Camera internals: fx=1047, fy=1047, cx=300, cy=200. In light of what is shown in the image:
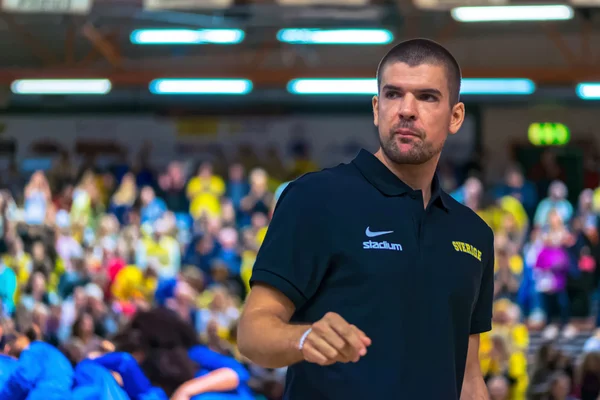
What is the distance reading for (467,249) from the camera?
7.58ft

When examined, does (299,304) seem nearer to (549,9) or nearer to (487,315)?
(487,315)

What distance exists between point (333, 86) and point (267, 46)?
6.88 feet

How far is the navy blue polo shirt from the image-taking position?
6.75ft

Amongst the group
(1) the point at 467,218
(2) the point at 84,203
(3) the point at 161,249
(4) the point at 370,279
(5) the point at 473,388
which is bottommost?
(5) the point at 473,388

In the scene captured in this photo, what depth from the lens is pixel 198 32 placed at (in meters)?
17.0

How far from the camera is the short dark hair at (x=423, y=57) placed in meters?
2.19

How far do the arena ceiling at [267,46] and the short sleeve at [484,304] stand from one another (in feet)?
43.9

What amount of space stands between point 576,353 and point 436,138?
10857mm

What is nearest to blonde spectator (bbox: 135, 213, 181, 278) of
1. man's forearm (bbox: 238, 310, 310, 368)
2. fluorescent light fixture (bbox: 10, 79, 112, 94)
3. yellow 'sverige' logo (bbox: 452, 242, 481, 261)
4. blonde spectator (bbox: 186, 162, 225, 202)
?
blonde spectator (bbox: 186, 162, 225, 202)

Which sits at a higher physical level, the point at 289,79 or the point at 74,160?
the point at 289,79

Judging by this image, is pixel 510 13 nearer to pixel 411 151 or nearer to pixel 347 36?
pixel 347 36

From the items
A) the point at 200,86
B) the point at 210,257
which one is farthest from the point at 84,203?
the point at 200,86

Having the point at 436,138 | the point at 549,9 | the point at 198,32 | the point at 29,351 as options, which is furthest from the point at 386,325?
the point at 198,32

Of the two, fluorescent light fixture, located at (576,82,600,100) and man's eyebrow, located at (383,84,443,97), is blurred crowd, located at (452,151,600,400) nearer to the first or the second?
fluorescent light fixture, located at (576,82,600,100)
